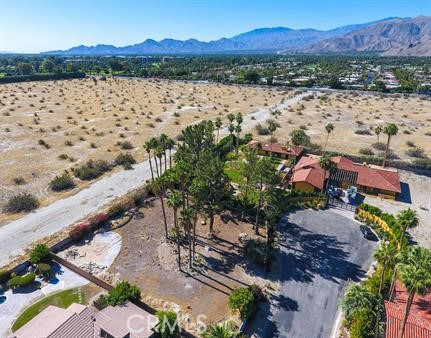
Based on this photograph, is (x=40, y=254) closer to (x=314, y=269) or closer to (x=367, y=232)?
(x=314, y=269)

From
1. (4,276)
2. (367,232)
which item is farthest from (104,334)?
(367,232)

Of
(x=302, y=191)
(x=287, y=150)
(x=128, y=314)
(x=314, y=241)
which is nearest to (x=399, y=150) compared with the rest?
(x=287, y=150)

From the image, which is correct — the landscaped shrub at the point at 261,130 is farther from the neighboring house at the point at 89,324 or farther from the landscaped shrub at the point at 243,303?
the neighboring house at the point at 89,324

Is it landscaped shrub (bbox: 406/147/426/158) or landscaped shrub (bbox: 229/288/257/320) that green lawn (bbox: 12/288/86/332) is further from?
landscaped shrub (bbox: 406/147/426/158)

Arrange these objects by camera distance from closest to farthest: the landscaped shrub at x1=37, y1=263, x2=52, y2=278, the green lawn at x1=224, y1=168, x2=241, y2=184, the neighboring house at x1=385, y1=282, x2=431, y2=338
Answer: the neighboring house at x1=385, y1=282, x2=431, y2=338
the landscaped shrub at x1=37, y1=263, x2=52, y2=278
the green lawn at x1=224, y1=168, x2=241, y2=184

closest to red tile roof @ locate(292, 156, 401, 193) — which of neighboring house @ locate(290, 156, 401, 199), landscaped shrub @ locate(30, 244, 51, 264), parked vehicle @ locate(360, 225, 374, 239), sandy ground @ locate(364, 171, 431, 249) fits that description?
neighboring house @ locate(290, 156, 401, 199)

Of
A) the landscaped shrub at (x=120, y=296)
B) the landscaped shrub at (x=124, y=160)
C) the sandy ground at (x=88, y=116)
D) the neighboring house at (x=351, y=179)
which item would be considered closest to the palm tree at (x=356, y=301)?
the landscaped shrub at (x=120, y=296)
